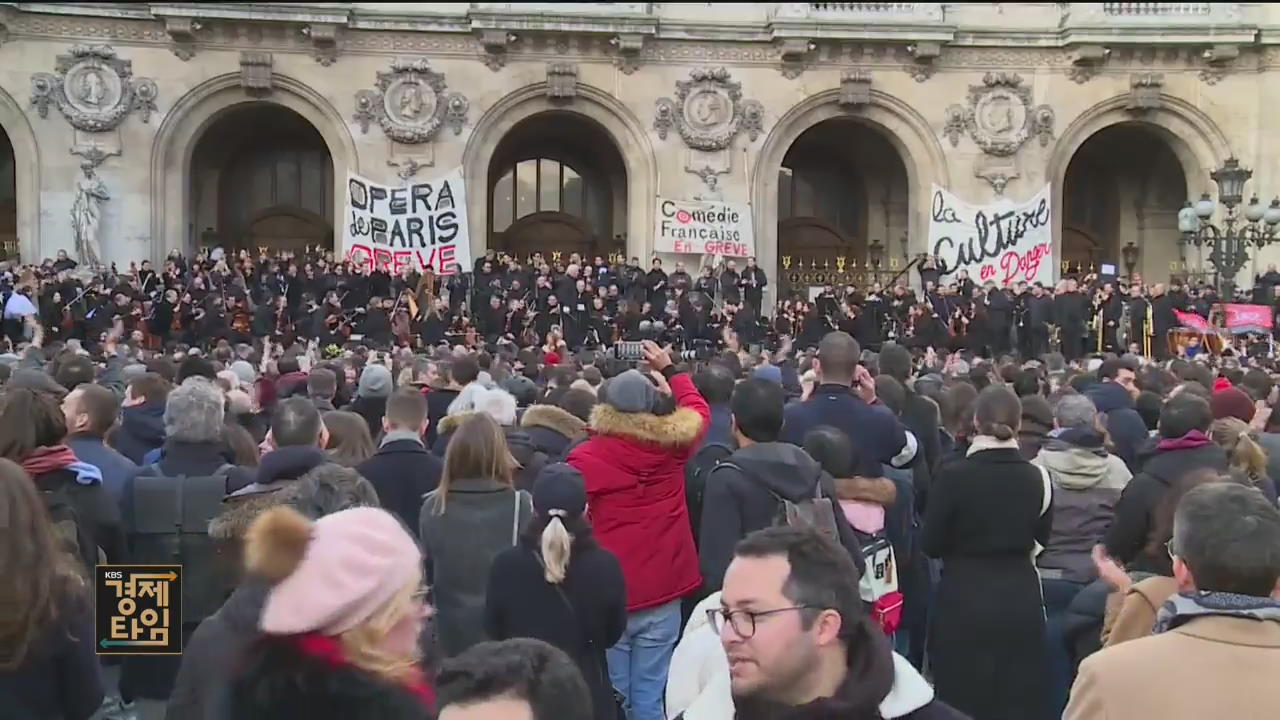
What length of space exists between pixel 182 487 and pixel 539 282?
16638 millimetres

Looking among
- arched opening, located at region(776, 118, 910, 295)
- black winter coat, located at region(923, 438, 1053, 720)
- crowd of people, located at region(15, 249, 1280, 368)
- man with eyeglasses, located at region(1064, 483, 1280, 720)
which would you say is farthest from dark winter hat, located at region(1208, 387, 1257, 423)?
arched opening, located at region(776, 118, 910, 295)

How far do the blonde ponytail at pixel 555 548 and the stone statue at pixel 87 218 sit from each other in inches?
840

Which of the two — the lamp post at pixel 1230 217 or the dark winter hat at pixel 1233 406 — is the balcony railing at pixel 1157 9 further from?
the dark winter hat at pixel 1233 406

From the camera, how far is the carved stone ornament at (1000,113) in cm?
2606

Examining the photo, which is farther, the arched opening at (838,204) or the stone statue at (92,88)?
the arched opening at (838,204)

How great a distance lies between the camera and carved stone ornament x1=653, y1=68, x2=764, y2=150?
83.4 feet

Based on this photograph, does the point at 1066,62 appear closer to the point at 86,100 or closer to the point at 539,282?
the point at 539,282

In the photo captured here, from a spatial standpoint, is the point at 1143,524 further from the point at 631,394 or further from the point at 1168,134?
the point at 1168,134

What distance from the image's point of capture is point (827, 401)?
5.89 m

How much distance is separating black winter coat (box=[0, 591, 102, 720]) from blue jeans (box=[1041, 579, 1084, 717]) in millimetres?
3872

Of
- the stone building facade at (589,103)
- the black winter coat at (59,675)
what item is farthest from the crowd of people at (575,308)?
the black winter coat at (59,675)

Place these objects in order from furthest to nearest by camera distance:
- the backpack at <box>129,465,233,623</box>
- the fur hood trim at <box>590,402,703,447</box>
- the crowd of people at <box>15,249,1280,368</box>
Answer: the crowd of people at <box>15,249,1280,368</box>, the backpack at <box>129,465,233,623</box>, the fur hood trim at <box>590,402,703,447</box>

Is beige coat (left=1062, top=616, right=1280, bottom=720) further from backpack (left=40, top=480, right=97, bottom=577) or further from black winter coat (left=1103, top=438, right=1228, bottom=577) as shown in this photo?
backpack (left=40, top=480, right=97, bottom=577)

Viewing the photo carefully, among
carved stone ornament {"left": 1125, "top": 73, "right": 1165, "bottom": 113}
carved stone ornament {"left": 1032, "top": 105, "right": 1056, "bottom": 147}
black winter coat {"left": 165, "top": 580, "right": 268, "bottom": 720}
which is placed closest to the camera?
black winter coat {"left": 165, "top": 580, "right": 268, "bottom": 720}
